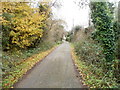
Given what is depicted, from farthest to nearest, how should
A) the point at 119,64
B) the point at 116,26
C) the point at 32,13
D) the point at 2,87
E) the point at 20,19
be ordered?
the point at 116,26, the point at 32,13, the point at 20,19, the point at 119,64, the point at 2,87

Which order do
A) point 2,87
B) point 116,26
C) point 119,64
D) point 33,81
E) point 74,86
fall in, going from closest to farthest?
point 2,87 → point 74,86 → point 33,81 → point 119,64 → point 116,26

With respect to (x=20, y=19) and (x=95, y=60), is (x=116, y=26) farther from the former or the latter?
(x=20, y=19)

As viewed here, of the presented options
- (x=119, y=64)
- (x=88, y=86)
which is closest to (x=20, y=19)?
(x=88, y=86)

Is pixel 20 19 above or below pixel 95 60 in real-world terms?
above

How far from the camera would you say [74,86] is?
3840 mm

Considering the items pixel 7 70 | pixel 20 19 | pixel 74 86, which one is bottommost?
pixel 74 86

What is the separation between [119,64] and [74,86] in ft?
9.23

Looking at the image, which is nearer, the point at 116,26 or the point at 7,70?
the point at 7,70

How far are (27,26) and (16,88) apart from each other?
427 centimetres

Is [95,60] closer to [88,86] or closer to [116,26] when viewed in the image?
[88,86]

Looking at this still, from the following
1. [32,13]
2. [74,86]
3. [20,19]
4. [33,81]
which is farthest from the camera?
[32,13]

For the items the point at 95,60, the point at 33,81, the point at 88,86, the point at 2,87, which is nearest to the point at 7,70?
the point at 2,87

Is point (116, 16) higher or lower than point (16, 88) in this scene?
higher

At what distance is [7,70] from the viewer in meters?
4.94
